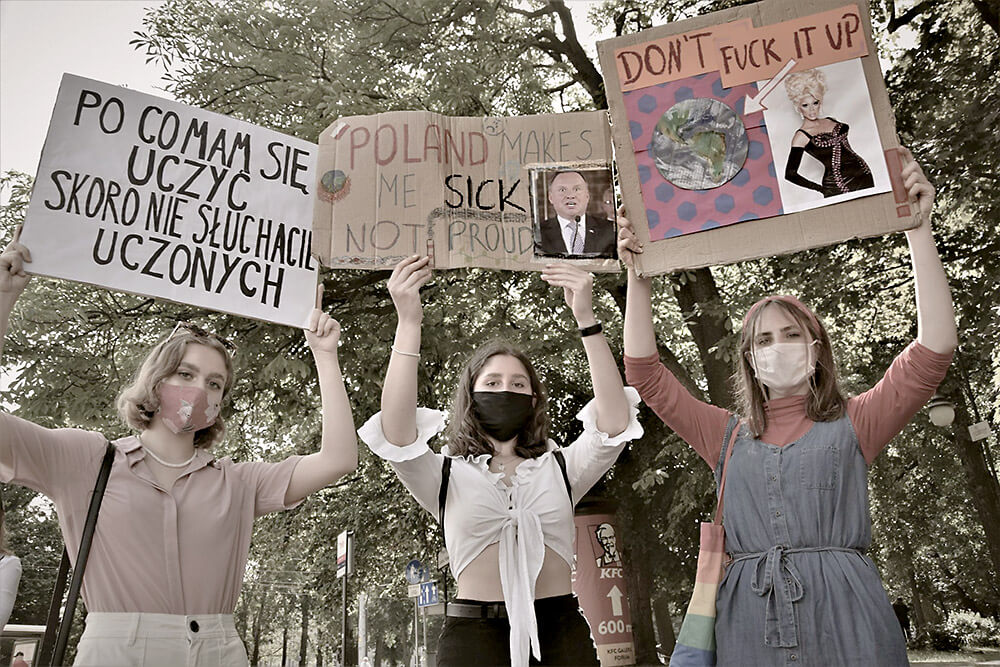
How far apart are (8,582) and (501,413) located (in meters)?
2.53

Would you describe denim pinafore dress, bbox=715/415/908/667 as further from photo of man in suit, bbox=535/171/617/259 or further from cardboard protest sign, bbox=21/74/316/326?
cardboard protest sign, bbox=21/74/316/326

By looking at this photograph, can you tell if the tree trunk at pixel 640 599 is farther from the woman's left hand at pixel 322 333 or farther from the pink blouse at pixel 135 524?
the pink blouse at pixel 135 524

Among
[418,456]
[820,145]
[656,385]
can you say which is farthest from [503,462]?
[820,145]

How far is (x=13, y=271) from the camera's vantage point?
304 centimetres

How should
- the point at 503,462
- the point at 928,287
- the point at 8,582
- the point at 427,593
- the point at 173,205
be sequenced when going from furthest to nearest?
the point at 427,593, the point at 8,582, the point at 173,205, the point at 503,462, the point at 928,287

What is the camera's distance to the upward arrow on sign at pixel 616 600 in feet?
39.1

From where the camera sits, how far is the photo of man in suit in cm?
383

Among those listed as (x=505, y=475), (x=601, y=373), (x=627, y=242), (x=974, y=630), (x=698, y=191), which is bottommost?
(x=974, y=630)

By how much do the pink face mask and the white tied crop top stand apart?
1.83ft

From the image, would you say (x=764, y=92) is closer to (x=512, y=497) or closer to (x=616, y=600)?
(x=512, y=497)

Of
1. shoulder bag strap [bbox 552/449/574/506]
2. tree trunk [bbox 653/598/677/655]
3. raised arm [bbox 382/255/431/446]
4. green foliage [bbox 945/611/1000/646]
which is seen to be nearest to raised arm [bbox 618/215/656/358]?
shoulder bag strap [bbox 552/449/574/506]

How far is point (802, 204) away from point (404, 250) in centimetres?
165

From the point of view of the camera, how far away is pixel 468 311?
10.4m

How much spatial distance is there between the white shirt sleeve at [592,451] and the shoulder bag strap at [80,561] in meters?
1.62
